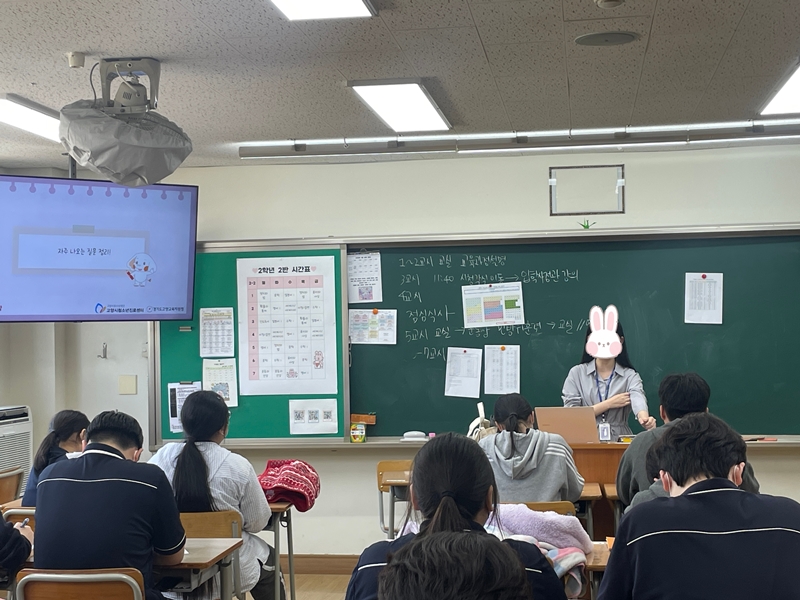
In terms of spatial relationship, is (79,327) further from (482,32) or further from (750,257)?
(750,257)

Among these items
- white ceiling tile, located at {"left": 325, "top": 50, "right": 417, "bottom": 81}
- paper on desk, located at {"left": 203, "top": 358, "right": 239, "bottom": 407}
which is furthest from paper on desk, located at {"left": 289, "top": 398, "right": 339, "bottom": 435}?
white ceiling tile, located at {"left": 325, "top": 50, "right": 417, "bottom": 81}

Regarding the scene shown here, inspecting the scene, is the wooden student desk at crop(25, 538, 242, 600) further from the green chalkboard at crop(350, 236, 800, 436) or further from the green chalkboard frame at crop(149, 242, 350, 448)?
the green chalkboard at crop(350, 236, 800, 436)

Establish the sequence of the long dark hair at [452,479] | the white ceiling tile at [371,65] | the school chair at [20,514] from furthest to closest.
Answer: the white ceiling tile at [371,65] → the school chair at [20,514] → the long dark hair at [452,479]

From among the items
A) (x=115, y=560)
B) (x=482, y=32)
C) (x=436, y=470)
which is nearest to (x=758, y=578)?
(x=436, y=470)

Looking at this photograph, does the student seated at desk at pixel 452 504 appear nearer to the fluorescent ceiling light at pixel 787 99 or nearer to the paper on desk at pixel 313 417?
the fluorescent ceiling light at pixel 787 99

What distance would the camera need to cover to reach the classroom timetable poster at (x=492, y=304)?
537cm

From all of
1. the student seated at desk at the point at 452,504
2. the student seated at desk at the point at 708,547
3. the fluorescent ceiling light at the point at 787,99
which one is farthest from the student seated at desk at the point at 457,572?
the fluorescent ceiling light at the point at 787,99

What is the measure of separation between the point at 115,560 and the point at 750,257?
4107 mm

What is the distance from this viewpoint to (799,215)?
517cm

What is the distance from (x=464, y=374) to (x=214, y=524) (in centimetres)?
246

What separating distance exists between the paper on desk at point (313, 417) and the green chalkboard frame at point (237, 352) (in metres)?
0.03

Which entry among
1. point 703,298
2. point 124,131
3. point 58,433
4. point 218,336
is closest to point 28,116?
point 124,131

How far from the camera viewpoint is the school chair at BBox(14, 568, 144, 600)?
8.08 ft

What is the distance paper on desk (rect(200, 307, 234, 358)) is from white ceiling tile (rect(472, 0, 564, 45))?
296 centimetres
